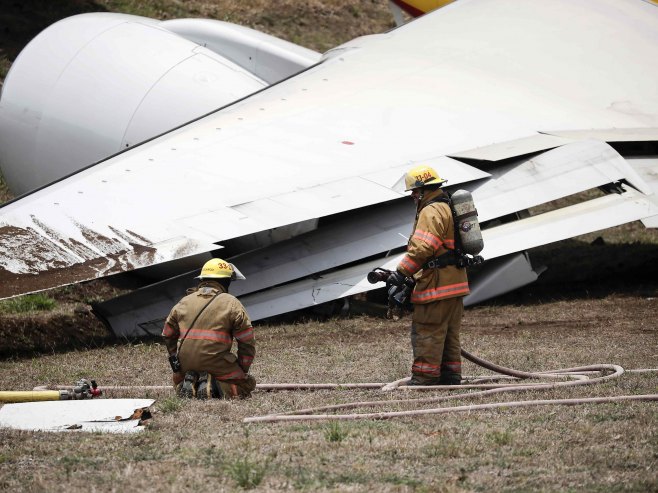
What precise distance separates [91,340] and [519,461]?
8043 millimetres

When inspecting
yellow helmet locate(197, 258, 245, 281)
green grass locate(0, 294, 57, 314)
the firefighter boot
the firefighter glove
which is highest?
the firefighter glove

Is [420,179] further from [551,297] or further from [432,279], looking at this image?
[551,297]

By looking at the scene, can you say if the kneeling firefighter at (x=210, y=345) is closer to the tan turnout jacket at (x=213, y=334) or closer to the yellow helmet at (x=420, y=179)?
Result: the tan turnout jacket at (x=213, y=334)

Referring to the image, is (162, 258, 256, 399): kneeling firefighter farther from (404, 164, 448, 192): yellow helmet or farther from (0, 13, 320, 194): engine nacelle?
(0, 13, 320, 194): engine nacelle

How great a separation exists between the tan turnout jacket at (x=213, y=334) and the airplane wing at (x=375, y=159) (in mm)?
2174

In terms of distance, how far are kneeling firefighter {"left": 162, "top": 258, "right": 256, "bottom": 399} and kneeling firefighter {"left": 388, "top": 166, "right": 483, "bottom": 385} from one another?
1.39 metres

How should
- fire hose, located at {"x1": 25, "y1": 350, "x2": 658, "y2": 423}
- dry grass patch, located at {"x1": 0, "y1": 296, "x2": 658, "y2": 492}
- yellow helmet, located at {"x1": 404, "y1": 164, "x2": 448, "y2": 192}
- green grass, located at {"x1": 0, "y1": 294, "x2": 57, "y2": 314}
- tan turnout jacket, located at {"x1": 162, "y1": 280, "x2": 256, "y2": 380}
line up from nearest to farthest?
dry grass patch, located at {"x1": 0, "y1": 296, "x2": 658, "y2": 492} < fire hose, located at {"x1": 25, "y1": 350, "x2": 658, "y2": 423} < tan turnout jacket, located at {"x1": 162, "y1": 280, "x2": 256, "y2": 380} < yellow helmet, located at {"x1": 404, "y1": 164, "x2": 448, "y2": 192} < green grass, located at {"x1": 0, "y1": 294, "x2": 57, "y2": 314}

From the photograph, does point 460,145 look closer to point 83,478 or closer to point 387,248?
point 387,248

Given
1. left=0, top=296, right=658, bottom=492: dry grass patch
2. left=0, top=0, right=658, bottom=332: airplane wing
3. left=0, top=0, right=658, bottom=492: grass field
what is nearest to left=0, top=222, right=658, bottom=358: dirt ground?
left=0, top=0, right=658, bottom=492: grass field

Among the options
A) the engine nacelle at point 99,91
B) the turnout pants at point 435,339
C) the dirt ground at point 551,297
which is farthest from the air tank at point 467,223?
the engine nacelle at point 99,91

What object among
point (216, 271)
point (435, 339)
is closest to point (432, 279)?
point (435, 339)

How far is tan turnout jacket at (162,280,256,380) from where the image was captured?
9.02 m

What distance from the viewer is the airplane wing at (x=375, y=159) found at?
38.1 feet

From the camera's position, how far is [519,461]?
624 centimetres
